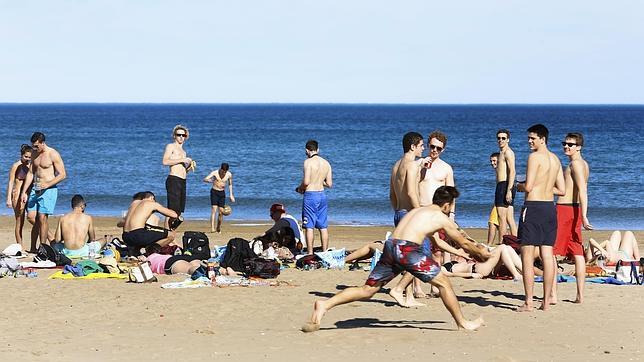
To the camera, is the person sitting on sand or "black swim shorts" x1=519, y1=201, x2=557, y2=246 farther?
the person sitting on sand

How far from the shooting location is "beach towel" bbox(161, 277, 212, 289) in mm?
10938

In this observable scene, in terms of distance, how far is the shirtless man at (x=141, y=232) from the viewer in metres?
13.0

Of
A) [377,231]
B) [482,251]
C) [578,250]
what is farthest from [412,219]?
[377,231]

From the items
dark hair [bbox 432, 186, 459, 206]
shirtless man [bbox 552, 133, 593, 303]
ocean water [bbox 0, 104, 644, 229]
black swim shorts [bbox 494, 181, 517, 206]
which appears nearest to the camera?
dark hair [bbox 432, 186, 459, 206]

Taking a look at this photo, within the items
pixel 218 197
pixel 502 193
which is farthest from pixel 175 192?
pixel 502 193

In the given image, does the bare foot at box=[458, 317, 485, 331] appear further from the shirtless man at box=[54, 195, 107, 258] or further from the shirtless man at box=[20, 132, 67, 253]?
the shirtless man at box=[20, 132, 67, 253]

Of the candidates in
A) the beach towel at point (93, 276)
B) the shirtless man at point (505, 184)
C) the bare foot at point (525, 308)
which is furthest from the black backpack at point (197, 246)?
the bare foot at point (525, 308)

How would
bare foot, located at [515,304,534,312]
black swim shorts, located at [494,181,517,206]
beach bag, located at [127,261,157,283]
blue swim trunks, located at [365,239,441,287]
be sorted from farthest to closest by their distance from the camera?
black swim shorts, located at [494,181,517,206] < beach bag, located at [127,261,157,283] < bare foot, located at [515,304,534,312] < blue swim trunks, located at [365,239,441,287]

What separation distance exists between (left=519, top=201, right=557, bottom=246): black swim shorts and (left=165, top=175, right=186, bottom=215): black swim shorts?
6677 millimetres

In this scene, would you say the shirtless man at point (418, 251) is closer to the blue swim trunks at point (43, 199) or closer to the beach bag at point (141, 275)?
the beach bag at point (141, 275)

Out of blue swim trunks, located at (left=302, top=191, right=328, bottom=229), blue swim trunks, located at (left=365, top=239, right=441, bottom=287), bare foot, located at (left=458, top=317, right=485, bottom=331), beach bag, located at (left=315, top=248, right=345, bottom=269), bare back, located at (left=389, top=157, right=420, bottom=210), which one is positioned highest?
bare back, located at (left=389, top=157, right=420, bottom=210)

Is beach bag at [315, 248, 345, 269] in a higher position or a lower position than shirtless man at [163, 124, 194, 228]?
lower

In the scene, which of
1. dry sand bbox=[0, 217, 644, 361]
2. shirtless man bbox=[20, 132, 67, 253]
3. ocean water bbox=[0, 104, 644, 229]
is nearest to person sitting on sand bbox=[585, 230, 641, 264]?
dry sand bbox=[0, 217, 644, 361]

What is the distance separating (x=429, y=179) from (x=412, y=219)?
2.21 metres
